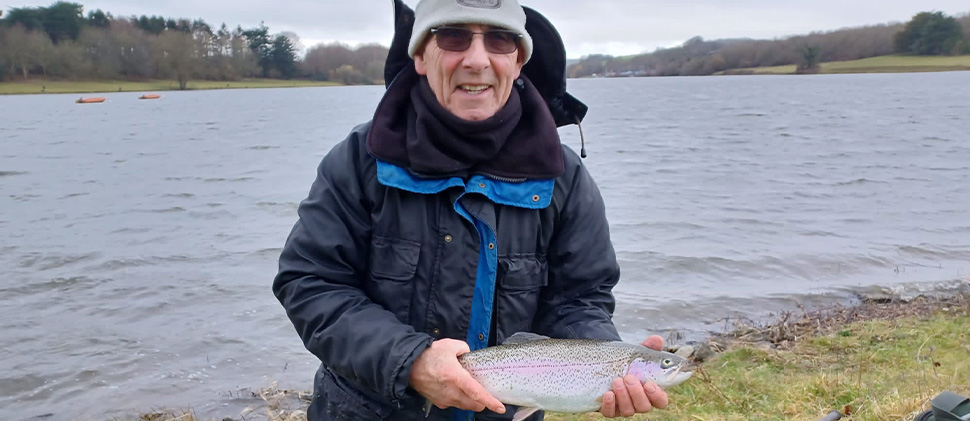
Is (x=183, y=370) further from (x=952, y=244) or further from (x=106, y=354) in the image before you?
(x=952, y=244)

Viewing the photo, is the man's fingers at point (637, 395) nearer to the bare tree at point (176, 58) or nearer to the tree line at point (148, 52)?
the tree line at point (148, 52)

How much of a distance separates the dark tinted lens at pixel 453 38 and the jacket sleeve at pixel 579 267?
652mm

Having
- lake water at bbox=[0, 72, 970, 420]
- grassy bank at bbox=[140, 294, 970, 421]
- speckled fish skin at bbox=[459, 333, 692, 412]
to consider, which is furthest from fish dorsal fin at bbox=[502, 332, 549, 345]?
lake water at bbox=[0, 72, 970, 420]

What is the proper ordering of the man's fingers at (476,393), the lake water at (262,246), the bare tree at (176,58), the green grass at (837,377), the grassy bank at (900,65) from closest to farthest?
the man's fingers at (476,393) → the green grass at (837,377) → the lake water at (262,246) → the bare tree at (176,58) → the grassy bank at (900,65)

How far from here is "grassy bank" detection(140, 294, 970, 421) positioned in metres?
5.81

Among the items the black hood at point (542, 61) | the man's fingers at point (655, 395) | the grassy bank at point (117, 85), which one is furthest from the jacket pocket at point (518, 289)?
the grassy bank at point (117, 85)

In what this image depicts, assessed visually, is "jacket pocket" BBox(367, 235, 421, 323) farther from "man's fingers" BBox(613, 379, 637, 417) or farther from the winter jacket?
"man's fingers" BBox(613, 379, 637, 417)

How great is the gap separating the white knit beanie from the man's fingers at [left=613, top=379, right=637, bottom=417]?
143 cm

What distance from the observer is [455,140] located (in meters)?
2.98

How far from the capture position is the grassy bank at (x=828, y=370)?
19.1ft

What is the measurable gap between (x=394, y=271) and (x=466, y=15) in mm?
1019

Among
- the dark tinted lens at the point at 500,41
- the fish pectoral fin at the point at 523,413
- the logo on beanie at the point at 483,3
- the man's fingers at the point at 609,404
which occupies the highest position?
the logo on beanie at the point at 483,3

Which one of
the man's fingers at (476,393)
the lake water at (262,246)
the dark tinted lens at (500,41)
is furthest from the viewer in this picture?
the lake water at (262,246)

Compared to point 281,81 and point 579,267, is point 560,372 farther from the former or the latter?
point 281,81
